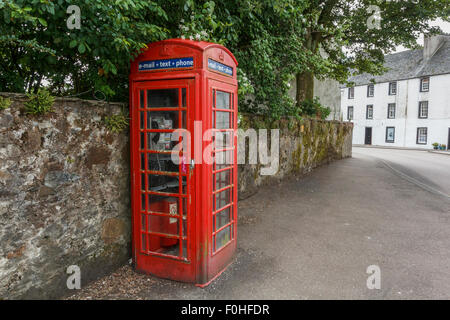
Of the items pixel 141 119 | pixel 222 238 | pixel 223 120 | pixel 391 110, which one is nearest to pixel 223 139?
pixel 223 120

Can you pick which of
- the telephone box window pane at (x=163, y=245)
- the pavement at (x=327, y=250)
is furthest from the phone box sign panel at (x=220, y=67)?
the pavement at (x=327, y=250)

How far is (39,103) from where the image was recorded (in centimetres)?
315

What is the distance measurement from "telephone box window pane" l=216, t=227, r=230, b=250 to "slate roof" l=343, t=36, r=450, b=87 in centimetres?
2993

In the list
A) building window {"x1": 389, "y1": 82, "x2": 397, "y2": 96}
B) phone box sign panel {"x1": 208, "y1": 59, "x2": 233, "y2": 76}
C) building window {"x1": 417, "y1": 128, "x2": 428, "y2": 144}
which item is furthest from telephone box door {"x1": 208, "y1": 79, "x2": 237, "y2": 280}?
building window {"x1": 389, "y1": 82, "x2": 397, "y2": 96}

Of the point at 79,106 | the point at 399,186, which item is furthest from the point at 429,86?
the point at 79,106

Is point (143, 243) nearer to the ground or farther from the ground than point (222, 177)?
nearer to the ground

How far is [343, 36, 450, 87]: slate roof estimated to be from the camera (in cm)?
3066

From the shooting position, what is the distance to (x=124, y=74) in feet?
14.4

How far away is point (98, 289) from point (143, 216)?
95 cm

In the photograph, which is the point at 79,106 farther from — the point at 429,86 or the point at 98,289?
the point at 429,86

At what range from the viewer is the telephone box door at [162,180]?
3778mm

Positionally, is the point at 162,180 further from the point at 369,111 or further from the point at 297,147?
the point at 369,111

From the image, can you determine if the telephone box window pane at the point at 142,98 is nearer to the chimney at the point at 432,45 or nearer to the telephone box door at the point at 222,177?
the telephone box door at the point at 222,177

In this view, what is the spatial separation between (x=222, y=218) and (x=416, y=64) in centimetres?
3657
